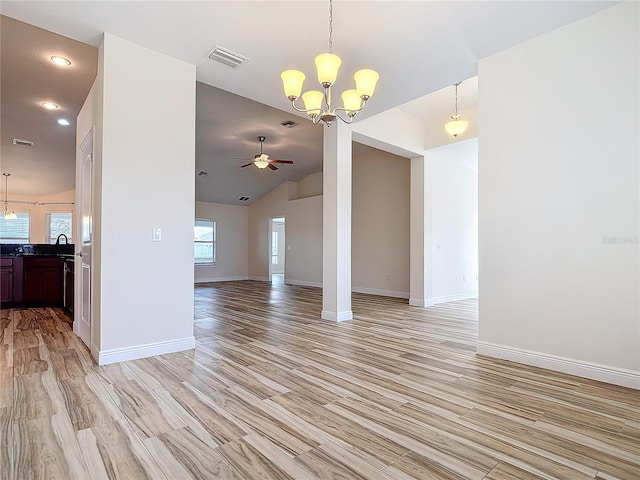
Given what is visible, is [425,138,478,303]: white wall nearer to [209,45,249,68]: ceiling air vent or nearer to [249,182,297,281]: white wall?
[209,45,249,68]: ceiling air vent

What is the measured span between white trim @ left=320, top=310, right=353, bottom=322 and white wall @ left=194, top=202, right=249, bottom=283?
625cm

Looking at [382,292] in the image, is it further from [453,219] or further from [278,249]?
[278,249]

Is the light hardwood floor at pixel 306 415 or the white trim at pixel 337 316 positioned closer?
the light hardwood floor at pixel 306 415

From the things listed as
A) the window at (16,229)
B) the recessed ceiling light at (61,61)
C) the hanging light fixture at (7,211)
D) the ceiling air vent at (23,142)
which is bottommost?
the window at (16,229)

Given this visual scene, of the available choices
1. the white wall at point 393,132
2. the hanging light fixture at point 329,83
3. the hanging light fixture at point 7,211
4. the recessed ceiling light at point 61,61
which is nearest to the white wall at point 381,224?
the white wall at point 393,132

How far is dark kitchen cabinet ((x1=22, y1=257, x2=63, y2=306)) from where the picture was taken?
5.58m

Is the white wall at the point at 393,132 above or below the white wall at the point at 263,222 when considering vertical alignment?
above

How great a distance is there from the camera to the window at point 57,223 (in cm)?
1112

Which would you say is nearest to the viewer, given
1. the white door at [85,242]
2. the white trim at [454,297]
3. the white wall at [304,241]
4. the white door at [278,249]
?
the white door at [85,242]

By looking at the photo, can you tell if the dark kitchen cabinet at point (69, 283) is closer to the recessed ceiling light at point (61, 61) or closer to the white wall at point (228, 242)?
the recessed ceiling light at point (61, 61)

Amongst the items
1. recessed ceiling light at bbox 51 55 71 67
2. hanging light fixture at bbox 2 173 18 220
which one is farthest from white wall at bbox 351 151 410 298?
hanging light fixture at bbox 2 173 18 220

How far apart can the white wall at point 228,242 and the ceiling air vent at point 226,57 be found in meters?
7.33

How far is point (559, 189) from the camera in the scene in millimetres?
2852

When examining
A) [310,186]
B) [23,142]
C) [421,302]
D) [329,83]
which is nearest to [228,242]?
[310,186]
